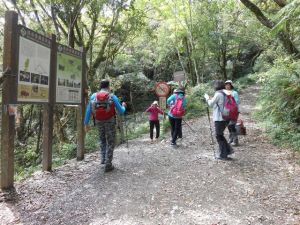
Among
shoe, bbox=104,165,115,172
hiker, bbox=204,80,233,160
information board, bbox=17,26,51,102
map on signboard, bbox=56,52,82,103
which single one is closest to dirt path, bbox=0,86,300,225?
shoe, bbox=104,165,115,172

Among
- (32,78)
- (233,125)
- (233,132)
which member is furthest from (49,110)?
(233,132)

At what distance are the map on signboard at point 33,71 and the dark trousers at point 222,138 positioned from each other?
13.1 feet

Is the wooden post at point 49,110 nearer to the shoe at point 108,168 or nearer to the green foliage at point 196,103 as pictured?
the shoe at point 108,168

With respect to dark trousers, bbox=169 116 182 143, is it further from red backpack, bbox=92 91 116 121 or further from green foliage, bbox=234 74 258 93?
green foliage, bbox=234 74 258 93

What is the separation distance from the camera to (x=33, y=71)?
20.7 ft

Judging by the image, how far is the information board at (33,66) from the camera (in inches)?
232

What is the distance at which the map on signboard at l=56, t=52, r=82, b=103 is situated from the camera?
7465 millimetres

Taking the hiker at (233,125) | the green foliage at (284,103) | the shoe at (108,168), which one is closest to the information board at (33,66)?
the shoe at (108,168)

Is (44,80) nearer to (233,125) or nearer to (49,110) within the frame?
(49,110)

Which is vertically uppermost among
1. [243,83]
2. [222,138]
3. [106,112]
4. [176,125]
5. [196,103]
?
[243,83]

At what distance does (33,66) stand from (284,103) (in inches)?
314

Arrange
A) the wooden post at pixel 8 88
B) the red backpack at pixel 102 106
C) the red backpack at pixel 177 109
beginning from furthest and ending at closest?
the red backpack at pixel 177 109 → the red backpack at pixel 102 106 → the wooden post at pixel 8 88

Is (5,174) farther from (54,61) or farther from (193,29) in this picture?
(193,29)

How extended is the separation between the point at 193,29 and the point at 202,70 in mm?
5006
